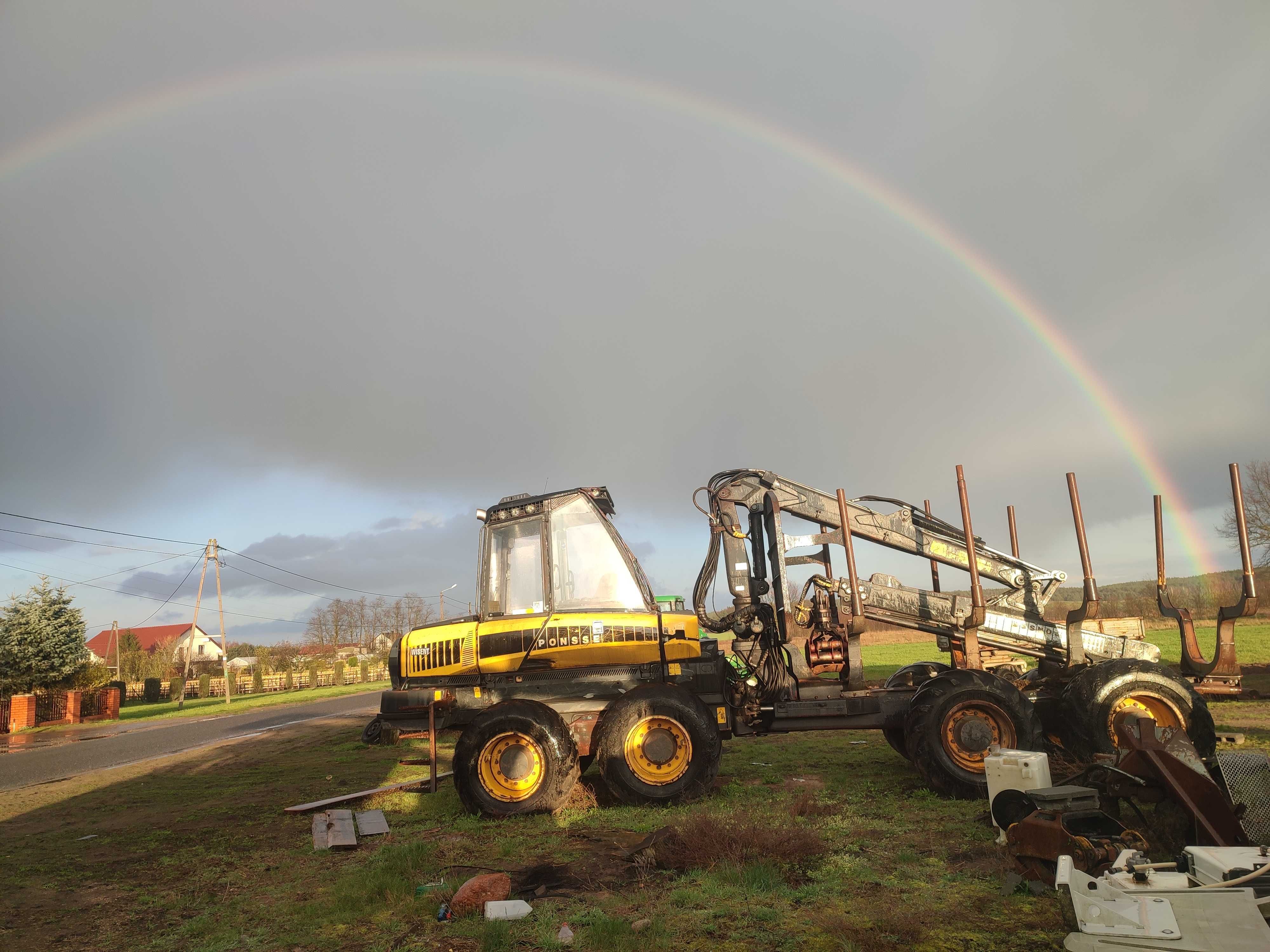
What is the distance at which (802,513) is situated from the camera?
34.0 feet

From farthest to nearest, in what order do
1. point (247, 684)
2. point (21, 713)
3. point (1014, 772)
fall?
point (247, 684) → point (21, 713) → point (1014, 772)

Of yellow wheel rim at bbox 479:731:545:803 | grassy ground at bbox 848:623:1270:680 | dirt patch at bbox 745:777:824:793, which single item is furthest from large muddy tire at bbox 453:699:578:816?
grassy ground at bbox 848:623:1270:680

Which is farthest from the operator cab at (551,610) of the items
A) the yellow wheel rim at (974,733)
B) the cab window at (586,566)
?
the yellow wheel rim at (974,733)

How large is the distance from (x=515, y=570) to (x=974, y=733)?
5151 mm

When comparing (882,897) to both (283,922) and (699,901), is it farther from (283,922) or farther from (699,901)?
(283,922)

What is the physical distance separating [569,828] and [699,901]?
8.37 ft

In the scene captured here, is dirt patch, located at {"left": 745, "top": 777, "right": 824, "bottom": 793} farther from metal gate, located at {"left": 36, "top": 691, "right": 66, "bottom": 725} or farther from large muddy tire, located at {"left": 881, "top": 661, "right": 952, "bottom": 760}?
metal gate, located at {"left": 36, "top": 691, "right": 66, "bottom": 725}

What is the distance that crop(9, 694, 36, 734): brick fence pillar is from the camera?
96.4ft

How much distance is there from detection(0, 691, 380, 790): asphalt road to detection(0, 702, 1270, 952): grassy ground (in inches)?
216

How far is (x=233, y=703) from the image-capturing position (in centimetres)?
4084

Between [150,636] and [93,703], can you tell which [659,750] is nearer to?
[93,703]

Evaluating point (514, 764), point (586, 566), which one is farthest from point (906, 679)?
point (514, 764)

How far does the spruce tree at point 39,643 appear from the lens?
31734 mm

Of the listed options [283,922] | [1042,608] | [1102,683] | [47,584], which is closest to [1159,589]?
[1042,608]
